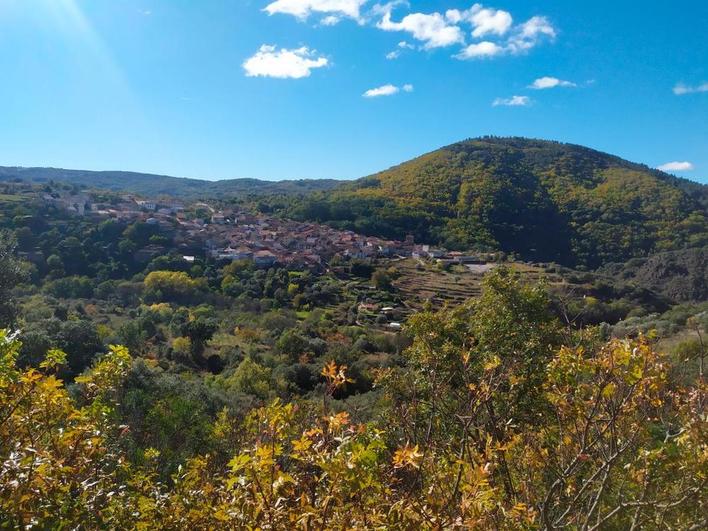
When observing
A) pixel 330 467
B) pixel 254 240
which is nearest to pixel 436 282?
pixel 254 240

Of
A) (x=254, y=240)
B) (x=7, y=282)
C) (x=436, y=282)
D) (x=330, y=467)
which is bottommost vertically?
(x=436, y=282)

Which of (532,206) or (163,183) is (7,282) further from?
(163,183)

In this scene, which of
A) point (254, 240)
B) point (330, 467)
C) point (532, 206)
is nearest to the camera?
point (330, 467)

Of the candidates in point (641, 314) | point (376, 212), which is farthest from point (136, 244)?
point (641, 314)

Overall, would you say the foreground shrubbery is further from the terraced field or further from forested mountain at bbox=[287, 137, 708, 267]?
forested mountain at bbox=[287, 137, 708, 267]

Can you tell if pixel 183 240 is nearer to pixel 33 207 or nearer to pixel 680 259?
pixel 33 207

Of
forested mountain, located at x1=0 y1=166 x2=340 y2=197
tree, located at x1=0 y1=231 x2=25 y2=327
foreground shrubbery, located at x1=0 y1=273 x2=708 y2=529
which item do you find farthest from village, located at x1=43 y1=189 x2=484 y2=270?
forested mountain, located at x1=0 y1=166 x2=340 y2=197

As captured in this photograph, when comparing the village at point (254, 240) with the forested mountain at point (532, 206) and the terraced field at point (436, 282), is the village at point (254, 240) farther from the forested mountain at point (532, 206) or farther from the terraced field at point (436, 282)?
the forested mountain at point (532, 206)
